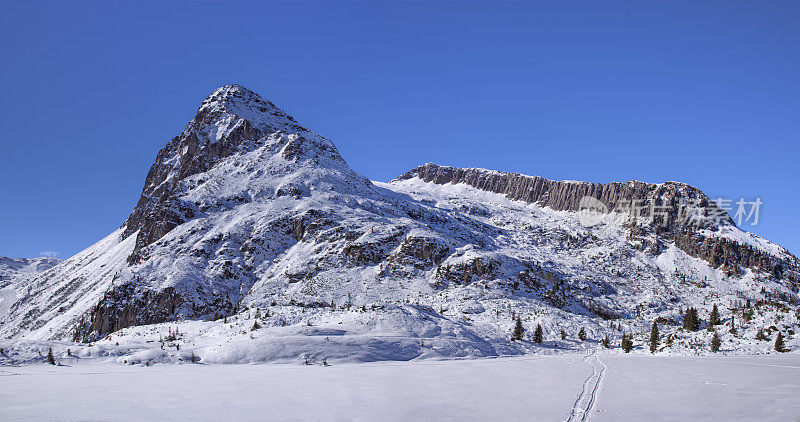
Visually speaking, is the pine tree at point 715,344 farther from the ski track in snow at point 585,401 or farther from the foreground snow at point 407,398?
the ski track in snow at point 585,401

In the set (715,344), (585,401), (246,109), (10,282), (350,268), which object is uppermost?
(246,109)

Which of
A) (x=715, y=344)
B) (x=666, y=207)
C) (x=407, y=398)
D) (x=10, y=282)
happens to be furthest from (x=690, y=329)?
(x=10, y=282)

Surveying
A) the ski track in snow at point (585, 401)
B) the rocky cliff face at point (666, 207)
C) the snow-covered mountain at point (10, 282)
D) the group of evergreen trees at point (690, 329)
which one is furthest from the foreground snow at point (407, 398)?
the snow-covered mountain at point (10, 282)

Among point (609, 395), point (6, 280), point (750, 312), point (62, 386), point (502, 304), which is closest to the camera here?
point (609, 395)

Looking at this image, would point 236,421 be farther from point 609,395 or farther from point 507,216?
point 507,216

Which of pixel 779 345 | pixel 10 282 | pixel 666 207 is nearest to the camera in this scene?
pixel 779 345

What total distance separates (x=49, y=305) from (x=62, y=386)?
348ft

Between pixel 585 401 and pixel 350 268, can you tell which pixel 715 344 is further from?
pixel 350 268

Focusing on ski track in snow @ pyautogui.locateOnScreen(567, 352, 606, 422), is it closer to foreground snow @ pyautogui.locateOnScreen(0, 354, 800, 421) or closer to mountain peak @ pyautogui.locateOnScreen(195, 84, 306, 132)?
foreground snow @ pyautogui.locateOnScreen(0, 354, 800, 421)

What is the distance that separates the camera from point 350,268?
76.0 m

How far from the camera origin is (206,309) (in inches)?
2618

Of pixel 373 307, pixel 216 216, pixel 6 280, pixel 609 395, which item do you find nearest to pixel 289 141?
pixel 216 216

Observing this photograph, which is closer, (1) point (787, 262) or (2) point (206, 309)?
(2) point (206, 309)

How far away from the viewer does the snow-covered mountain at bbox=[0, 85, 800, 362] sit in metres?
34.1
